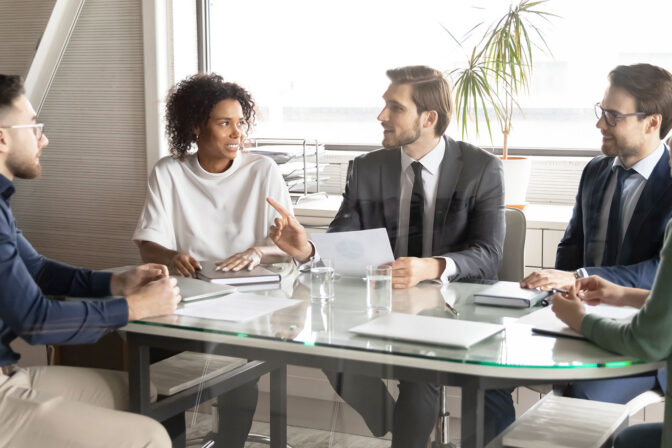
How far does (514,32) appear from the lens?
6.66 feet

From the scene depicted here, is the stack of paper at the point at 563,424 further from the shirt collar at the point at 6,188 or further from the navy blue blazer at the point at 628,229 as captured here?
the shirt collar at the point at 6,188

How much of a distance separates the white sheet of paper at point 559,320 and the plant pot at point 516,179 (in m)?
0.49

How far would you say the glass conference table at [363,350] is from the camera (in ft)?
4.31

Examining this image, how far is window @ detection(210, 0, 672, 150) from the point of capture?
6.38 ft

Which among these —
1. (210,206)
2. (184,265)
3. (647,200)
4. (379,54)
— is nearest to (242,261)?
(184,265)

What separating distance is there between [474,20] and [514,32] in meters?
0.11

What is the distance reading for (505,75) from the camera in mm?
2039

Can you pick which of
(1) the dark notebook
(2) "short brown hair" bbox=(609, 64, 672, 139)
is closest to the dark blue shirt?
(1) the dark notebook

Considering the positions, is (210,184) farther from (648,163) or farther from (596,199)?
(648,163)

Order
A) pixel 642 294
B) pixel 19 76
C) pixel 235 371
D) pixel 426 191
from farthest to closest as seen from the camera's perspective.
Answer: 1. pixel 426 191
2. pixel 19 76
3. pixel 235 371
4. pixel 642 294

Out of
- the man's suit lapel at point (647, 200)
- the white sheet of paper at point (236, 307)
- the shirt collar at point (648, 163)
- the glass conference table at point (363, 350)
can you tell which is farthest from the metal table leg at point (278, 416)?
the shirt collar at point (648, 163)

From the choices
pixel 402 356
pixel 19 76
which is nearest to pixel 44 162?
pixel 19 76

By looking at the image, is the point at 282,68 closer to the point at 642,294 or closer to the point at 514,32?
the point at 514,32

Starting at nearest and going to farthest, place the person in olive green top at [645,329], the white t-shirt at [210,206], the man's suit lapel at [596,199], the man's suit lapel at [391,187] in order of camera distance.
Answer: the person in olive green top at [645,329] < the man's suit lapel at [596,199] < the man's suit lapel at [391,187] < the white t-shirt at [210,206]
